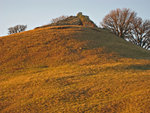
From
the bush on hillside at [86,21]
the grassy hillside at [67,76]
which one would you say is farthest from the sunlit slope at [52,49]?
the bush on hillside at [86,21]

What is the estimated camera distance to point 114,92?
1066 cm

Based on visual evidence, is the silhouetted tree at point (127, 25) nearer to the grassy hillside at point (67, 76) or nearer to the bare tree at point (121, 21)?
the bare tree at point (121, 21)

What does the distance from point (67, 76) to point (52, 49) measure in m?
8.73

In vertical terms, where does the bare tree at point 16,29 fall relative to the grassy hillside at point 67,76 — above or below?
above

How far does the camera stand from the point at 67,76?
46.2 ft

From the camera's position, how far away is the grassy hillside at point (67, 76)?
9378 millimetres

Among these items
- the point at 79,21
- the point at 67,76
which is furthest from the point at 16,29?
the point at 67,76

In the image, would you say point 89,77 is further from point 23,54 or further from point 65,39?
point 65,39

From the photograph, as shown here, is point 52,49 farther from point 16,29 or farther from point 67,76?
point 16,29

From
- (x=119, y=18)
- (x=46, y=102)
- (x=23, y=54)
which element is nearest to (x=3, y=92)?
(x=46, y=102)

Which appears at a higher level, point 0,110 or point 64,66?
point 64,66

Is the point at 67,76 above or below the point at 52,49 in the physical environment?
below

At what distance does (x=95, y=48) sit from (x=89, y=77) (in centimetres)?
961

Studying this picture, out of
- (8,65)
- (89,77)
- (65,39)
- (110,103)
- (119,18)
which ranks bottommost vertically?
(110,103)
